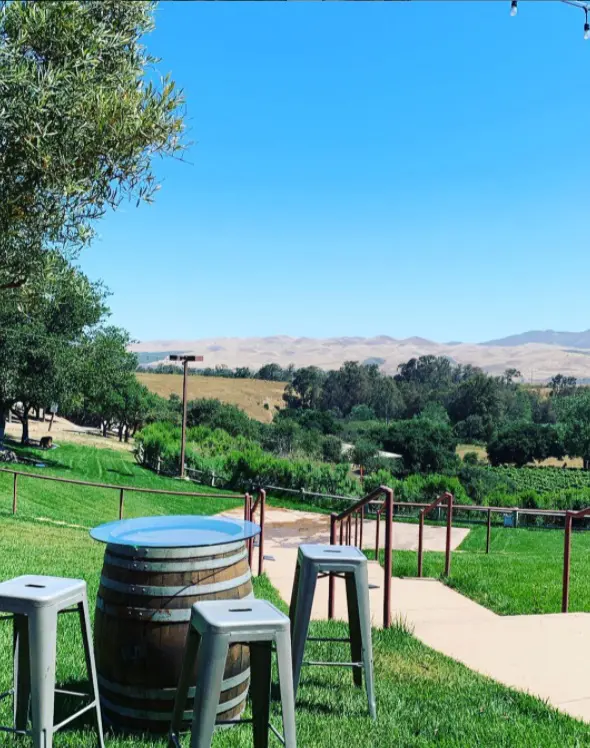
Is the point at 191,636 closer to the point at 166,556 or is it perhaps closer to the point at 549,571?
the point at 166,556

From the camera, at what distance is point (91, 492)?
21.7 m

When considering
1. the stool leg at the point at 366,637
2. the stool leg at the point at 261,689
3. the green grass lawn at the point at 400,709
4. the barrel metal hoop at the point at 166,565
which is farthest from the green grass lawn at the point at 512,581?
the stool leg at the point at 261,689

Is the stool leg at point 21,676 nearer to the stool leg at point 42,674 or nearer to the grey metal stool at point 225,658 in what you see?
the stool leg at point 42,674

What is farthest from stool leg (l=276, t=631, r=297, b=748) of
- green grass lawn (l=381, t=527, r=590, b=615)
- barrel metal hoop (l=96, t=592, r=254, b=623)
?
green grass lawn (l=381, t=527, r=590, b=615)

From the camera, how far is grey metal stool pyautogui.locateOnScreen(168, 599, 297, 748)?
8.20 feet

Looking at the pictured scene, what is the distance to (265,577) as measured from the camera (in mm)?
7996

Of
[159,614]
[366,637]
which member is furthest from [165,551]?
[366,637]

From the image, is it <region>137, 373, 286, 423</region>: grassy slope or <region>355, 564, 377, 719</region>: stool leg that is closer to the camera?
<region>355, 564, 377, 719</region>: stool leg

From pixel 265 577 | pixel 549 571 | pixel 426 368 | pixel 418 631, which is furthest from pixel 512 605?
pixel 426 368

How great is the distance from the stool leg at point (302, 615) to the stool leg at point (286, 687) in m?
0.76

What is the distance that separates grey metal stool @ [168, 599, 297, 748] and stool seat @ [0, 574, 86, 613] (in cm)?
55

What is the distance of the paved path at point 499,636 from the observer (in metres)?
4.10

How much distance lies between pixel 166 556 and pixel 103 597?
39 cm

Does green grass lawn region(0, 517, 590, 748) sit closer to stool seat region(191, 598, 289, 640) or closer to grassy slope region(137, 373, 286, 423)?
stool seat region(191, 598, 289, 640)
